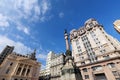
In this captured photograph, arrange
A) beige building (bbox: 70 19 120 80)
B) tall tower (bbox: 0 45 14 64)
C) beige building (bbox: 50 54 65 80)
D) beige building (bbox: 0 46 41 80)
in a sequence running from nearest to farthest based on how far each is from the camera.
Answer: beige building (bbox: 70 19 120 80) < beige building (bbox: 0 46 41 80) < beige building (bbox: 50 54 65 80) < tall tower (bbox: 0 45 14 64)

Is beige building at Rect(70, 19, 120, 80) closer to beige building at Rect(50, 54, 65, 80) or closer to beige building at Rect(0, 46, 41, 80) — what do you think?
beige building at Rect(50, 54, 65, 80)

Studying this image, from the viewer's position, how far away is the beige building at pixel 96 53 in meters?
33.3

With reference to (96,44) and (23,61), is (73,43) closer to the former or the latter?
(96,44)

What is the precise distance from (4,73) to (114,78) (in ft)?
155

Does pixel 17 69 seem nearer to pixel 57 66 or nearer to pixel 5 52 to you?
pixel 57 66

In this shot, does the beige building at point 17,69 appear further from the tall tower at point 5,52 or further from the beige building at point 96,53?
the tall tower at point 5,52

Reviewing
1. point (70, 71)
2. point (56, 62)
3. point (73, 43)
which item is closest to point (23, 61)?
point (56, 62)

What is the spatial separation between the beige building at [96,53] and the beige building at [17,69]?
86.8ft

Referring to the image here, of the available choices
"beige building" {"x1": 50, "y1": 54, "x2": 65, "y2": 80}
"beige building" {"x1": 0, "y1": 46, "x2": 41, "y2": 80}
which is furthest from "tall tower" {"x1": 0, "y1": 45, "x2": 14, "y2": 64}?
"beige building" {"x1": 50, "y1": 54, "x2": 65, "y2": 80}

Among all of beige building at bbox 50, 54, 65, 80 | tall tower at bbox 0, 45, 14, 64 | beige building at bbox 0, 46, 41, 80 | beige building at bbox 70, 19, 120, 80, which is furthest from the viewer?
tall tower at bbox 0, 45, 14, 64

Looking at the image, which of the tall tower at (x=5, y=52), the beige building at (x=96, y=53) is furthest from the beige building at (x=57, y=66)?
the tall tower at (x=5, y=52)

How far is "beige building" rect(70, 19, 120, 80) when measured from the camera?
33.3 metres

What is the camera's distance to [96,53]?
40875mm

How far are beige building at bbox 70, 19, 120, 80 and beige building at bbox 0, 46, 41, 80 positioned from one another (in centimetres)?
2647
